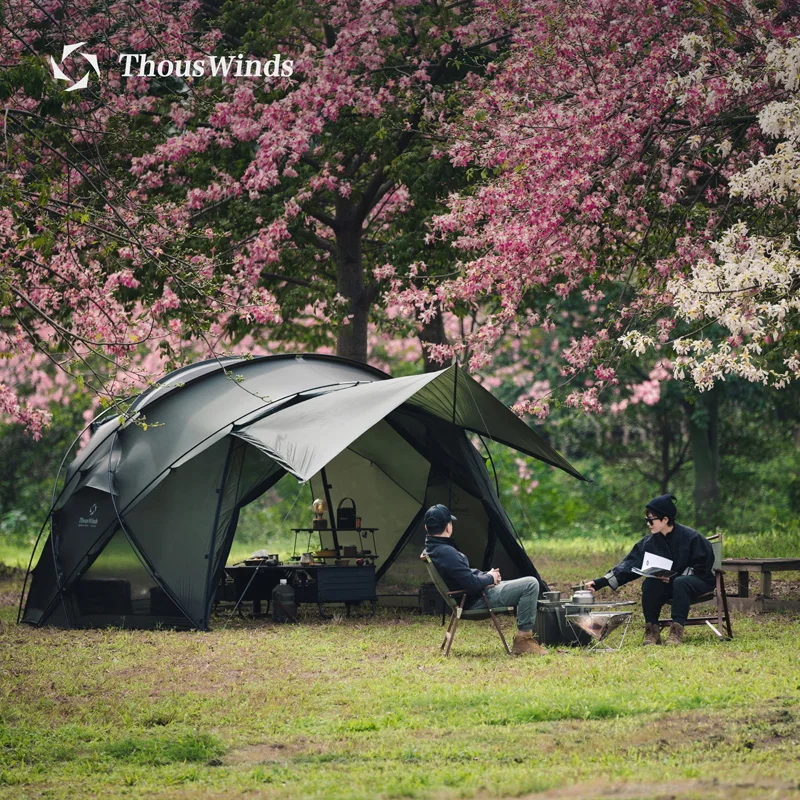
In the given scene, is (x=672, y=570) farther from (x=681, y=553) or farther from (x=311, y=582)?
(x=311, y=582)

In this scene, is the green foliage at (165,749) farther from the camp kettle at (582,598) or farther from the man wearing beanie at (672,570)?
the man wearing beanie at (672,570)

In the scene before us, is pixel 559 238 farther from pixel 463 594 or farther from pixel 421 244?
pixel 463 594

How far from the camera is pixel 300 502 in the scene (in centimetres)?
2517

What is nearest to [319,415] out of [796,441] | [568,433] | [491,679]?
[491,679]

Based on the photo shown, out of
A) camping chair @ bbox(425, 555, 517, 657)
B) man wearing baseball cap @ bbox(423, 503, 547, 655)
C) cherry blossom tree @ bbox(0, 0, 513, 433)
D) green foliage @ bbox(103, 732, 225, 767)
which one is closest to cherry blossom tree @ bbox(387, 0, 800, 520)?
cherry blossom tree @ bbox(0, 0, 513, 433)

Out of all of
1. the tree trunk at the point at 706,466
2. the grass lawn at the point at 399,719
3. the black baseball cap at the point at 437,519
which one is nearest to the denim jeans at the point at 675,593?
the grass lawn at the point at 399,719

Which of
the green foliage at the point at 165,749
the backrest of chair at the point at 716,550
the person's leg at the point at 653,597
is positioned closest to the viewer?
the green foliage at the point at 165,749

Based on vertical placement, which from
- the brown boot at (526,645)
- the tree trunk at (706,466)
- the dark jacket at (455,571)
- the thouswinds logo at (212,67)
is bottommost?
the brown boot at (526,645)

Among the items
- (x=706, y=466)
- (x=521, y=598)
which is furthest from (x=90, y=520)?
(x=706, y=466)

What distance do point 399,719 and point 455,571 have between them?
2.22m

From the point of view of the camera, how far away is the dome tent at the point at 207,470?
10227 millimetres

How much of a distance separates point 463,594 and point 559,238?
4.21m

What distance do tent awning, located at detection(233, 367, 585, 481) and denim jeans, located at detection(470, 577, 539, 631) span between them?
1.71 meters

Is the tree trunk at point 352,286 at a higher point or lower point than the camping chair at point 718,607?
higher
